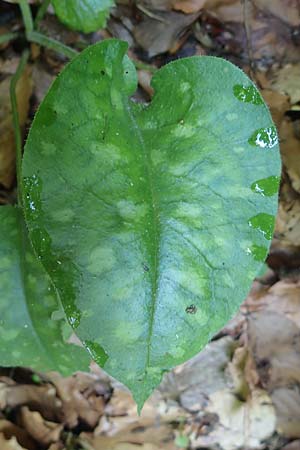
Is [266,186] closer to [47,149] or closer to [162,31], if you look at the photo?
[47,149]

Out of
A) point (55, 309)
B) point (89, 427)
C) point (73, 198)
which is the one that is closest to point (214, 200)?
point (73, 198)

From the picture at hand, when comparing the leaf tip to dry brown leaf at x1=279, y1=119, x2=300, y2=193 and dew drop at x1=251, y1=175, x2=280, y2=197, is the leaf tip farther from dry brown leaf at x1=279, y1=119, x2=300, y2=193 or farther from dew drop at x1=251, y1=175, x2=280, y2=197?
dry brown leaf at x1=279, y1=119, x2=300, y2=193

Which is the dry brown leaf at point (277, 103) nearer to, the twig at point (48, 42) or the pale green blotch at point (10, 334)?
the twig at point (48, 42)

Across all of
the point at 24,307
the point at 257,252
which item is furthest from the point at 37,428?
the point at 257,252

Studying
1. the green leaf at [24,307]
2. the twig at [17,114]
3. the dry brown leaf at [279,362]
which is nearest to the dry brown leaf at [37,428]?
the green leaf at [24,307]

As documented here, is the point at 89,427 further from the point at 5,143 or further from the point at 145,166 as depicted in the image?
the point at 145,166

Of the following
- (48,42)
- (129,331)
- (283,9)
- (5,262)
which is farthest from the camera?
(283,9)

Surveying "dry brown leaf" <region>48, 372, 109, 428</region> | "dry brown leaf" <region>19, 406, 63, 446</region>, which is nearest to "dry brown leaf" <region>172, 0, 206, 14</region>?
"dry brown leaf" <region>48, 372, 109, 428</region>
